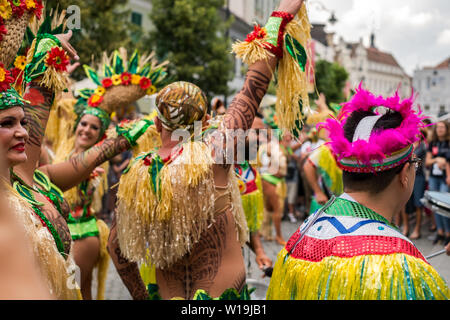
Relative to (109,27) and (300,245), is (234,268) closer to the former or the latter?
(300,245)

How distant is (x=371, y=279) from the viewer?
5.23ft

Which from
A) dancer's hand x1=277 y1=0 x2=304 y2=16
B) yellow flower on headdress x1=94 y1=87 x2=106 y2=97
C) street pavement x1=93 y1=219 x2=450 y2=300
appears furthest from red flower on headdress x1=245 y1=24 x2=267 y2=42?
yellow flower on headdress x1=94 y1=87 x2=106 y2=97

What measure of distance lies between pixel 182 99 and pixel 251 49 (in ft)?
1.39

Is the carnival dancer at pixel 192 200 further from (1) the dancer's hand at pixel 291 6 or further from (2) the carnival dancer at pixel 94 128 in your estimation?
(2) the carnival dancer at pixel 94 128

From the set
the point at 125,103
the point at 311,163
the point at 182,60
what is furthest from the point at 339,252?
the point at 182,60

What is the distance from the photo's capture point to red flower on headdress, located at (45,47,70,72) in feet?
7.99

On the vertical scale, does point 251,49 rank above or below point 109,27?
below

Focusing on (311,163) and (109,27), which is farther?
(109,27)

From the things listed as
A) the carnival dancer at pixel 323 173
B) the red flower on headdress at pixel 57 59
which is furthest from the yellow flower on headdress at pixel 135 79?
the carnival dancer at pixel 323 173

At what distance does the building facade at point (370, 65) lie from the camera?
79.4 meters

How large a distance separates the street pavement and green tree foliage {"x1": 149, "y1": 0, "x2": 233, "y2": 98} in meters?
8.31

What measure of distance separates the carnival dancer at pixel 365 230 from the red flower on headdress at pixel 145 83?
2.08 metres

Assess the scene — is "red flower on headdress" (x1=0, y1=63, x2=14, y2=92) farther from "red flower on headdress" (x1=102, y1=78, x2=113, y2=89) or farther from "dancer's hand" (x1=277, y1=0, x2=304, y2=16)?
"red flower on headdress" (x1=102, y1=78, x2=113, y2=89)

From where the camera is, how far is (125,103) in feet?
12.6
